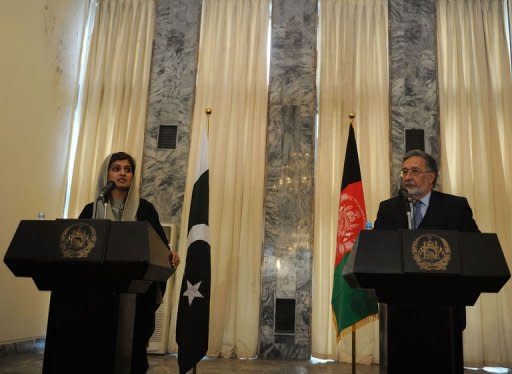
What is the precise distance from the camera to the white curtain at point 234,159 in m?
5.89

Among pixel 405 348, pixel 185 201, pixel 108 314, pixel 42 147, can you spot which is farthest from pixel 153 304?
pixel 42 147

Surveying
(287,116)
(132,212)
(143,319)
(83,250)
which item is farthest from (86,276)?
(287,116)

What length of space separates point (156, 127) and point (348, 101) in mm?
2424

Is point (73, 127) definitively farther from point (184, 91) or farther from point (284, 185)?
point (284, 185)

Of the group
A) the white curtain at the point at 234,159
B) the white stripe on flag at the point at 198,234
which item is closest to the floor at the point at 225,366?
the white curtain at the point at 234,159

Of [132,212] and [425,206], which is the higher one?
[425,206]

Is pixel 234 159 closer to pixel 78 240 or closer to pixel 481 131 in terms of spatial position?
pixel 481 131

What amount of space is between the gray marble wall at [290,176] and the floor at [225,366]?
0.42 metres

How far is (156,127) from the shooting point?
21.5 ft

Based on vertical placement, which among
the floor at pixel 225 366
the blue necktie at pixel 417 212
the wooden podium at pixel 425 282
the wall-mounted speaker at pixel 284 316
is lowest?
the floor at pixel 225 366

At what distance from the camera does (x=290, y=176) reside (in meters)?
6.24

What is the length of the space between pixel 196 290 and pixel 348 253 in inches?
56.9

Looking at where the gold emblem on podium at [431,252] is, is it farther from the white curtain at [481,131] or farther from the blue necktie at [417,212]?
Result: the white curtain at [481,131]

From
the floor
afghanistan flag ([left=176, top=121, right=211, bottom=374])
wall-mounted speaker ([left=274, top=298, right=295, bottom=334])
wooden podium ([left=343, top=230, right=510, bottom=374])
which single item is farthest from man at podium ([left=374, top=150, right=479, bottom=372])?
wall-mounted speaker ([left=274, top=298, right=295, bottom=334])
